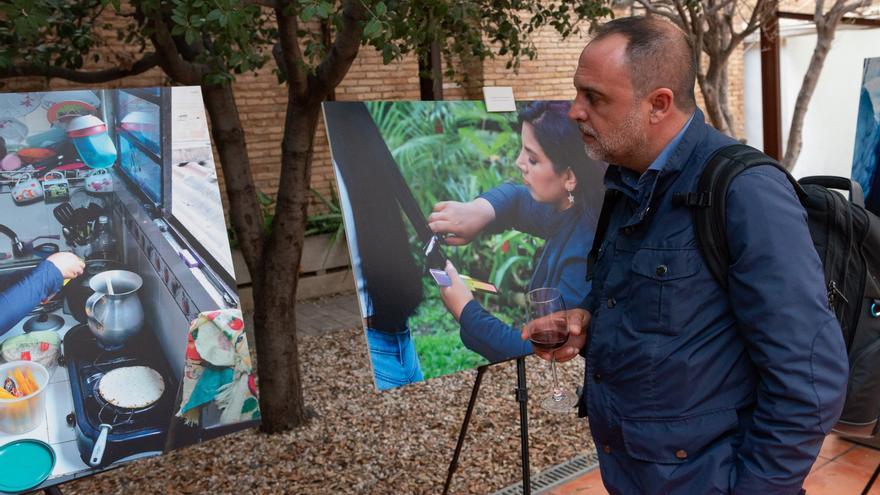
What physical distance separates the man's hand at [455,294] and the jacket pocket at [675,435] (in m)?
1.24

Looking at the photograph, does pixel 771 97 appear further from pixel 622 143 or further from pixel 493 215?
pixel 622 143

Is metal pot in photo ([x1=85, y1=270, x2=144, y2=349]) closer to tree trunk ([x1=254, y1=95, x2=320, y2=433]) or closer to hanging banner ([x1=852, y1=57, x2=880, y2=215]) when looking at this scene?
tree trunk ([x1=254, y1=95, x2=320, y2=433])

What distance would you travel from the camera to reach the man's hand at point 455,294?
116 inches

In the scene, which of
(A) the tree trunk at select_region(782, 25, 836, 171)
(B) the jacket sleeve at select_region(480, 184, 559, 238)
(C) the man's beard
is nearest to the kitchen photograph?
(B) the jacket sleeve at select_region(480, 184, 559, 238)

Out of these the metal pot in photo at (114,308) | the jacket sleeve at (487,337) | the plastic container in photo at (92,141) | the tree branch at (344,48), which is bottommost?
the jacket sleeve at (487,337)

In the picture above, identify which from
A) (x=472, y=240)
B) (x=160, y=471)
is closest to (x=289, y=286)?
(x=160, y=471)

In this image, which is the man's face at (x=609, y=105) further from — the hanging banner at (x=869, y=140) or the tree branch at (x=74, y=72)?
the tree branch at (x=74, y=72)

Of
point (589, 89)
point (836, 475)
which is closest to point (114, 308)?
point (589, 89)

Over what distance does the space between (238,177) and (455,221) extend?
1.56 metres

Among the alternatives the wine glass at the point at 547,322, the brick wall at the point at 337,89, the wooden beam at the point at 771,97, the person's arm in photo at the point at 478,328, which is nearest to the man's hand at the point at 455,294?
the person's arm in photo at the point at 478,328

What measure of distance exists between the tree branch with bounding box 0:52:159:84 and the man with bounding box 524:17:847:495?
2.91m

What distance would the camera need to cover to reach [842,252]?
1.77 metres

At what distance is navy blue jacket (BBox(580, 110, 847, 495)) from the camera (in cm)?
152

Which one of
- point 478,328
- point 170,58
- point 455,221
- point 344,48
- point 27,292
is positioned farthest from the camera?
point 170,58
